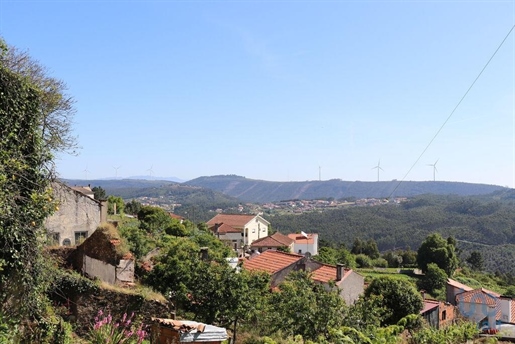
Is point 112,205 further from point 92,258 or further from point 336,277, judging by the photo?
point 92,258

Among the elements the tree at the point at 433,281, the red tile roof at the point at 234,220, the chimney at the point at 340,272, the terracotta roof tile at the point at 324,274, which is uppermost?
the chimney at the point at 340,272

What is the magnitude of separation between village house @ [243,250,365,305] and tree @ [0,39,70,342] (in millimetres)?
14164

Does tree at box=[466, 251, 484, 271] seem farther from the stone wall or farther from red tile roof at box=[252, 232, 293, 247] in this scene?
the stone wall

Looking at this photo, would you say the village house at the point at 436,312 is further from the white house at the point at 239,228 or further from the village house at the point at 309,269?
the white house at the point at 239,228

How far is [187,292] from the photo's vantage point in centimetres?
1417

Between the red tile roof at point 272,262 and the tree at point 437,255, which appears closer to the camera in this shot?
the red tile roof at point 272,262

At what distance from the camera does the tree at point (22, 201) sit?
8.31 metres

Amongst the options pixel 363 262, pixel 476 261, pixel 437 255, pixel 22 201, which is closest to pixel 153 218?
pixel 22 201

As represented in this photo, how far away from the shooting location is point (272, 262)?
24.9 metres

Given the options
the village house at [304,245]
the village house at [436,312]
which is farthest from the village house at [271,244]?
the village house at [436,312]

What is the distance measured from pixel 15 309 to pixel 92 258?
15.2ft

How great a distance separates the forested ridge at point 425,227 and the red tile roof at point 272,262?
6885 cm

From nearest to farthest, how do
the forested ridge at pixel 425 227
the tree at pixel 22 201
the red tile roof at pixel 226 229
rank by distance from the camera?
1. the tree at pixel 22 201
2. the red tile roof at pixel 226 229
3. the forested ridge at pixel 425 227

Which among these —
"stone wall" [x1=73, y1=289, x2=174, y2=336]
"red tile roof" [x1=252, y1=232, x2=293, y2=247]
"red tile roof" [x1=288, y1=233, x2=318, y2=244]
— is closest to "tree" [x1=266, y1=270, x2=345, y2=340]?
"stone wall" [x1=73, y1=289, x2=174, y2=336]
